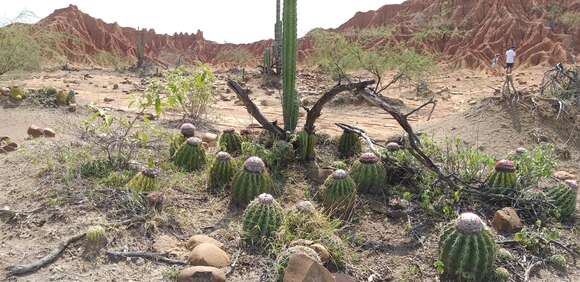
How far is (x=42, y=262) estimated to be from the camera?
328cm

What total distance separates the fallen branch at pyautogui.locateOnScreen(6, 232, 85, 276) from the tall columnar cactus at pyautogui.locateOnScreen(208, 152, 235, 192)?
5.15 ft

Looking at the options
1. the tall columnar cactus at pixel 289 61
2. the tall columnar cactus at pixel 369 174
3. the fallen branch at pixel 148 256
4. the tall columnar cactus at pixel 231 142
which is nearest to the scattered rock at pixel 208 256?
the fallen branch at pixel 148 256

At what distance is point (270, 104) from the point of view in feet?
44.6

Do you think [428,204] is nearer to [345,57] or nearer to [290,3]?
[290,3]

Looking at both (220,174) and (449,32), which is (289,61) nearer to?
(220,174)

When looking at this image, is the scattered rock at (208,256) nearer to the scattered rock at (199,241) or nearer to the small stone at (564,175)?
the scattered rock at (199,241)

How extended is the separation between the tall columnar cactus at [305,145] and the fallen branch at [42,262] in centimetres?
280

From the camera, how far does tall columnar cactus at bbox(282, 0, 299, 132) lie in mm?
5988

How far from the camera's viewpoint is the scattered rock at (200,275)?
310cm

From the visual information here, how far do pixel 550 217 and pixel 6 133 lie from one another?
7661mm

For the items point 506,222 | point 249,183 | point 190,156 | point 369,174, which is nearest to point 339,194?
point 369,174

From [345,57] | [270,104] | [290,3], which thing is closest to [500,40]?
[345,57]

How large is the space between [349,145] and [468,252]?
2.88m

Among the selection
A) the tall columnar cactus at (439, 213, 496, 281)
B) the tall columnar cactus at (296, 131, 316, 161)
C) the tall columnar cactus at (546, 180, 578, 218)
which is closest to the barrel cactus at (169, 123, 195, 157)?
the tall columnar cactus at (296, 131, 316, 161)
